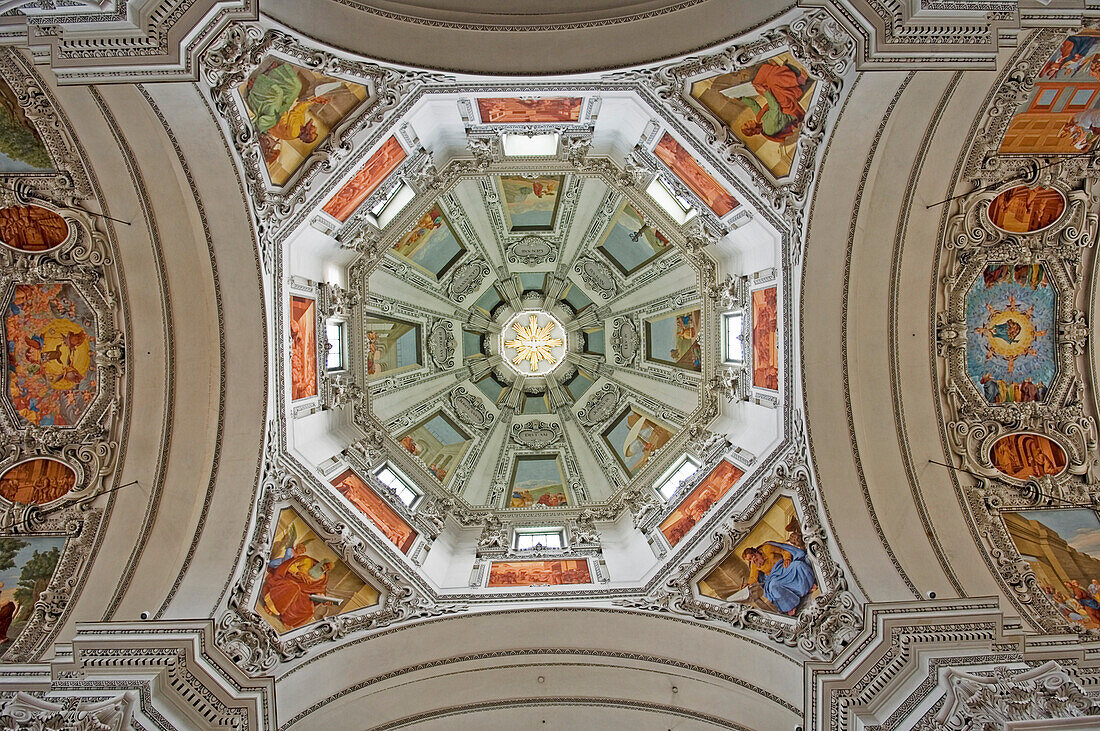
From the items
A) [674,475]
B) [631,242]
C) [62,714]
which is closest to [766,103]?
[631,242]

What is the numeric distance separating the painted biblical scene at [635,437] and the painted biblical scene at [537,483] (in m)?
1.90

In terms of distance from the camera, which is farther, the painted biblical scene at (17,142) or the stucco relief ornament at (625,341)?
the stucco relief ornament at (625,341)

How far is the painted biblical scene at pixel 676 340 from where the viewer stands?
17.2 meters

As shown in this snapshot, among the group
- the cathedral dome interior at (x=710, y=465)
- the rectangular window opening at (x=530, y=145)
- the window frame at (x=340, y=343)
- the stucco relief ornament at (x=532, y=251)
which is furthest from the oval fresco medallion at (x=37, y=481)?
the stucco relief ornament at (x=532, y=251)

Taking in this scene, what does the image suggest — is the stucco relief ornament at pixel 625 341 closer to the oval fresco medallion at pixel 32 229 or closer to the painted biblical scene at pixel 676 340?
the painted biblical scene at pixel 676 340

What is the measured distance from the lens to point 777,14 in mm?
9102

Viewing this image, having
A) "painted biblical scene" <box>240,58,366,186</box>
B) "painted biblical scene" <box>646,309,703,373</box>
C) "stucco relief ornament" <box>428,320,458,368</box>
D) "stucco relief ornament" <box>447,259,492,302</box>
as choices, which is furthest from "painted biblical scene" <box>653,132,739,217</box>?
"stucco relief ornament" <box>428,320,458,368</box>

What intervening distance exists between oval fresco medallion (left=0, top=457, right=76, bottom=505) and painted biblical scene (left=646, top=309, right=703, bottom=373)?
44.5 feet

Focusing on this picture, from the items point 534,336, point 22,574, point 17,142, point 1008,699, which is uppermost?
point 17,142

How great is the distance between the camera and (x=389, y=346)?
707 inches

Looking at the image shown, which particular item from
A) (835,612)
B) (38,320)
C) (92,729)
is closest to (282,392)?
(38,320)

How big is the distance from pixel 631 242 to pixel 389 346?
7458mm

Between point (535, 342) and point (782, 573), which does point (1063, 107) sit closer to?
point (782, 573)

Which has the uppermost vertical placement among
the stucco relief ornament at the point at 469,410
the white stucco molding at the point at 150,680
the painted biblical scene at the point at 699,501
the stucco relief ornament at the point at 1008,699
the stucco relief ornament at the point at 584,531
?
the stucco relief ornament at the point at 469,410
